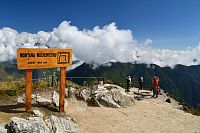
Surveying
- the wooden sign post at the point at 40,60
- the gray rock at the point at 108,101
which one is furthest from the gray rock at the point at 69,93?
the wooden sign post at the point at 40,60

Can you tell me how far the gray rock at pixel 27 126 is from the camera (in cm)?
1443

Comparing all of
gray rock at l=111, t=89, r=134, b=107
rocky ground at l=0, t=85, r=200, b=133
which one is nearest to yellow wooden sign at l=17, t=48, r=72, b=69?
rocky ground at l=0, t=85, r=200, b=133

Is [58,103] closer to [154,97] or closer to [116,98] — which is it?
[116,98]

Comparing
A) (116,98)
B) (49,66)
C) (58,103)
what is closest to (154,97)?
(116,98)

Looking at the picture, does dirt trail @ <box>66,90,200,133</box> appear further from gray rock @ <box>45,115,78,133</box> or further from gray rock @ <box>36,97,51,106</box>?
gray rock @ <box>36,97,51,106</box>

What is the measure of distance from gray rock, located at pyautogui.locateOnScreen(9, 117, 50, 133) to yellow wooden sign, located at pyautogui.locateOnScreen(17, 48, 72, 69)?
4049 mm

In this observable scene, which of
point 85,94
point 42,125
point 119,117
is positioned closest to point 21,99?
point 85,94

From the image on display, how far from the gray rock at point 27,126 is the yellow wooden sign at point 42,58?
13.3 feet

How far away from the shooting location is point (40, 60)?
18.9 meters

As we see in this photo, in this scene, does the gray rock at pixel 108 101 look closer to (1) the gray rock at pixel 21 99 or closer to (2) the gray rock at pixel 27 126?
(1) the gray rock at pixel 21 99

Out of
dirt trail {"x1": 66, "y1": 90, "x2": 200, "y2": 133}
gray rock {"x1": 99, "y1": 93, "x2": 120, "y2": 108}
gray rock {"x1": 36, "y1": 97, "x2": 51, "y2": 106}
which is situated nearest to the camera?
dirt trail {"x1": 66, "y1": 90, "x2": 200, "y2": 133}

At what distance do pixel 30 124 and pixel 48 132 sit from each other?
45.0 inches

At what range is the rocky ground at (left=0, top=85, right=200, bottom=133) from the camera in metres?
18.5

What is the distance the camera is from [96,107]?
23266mm
